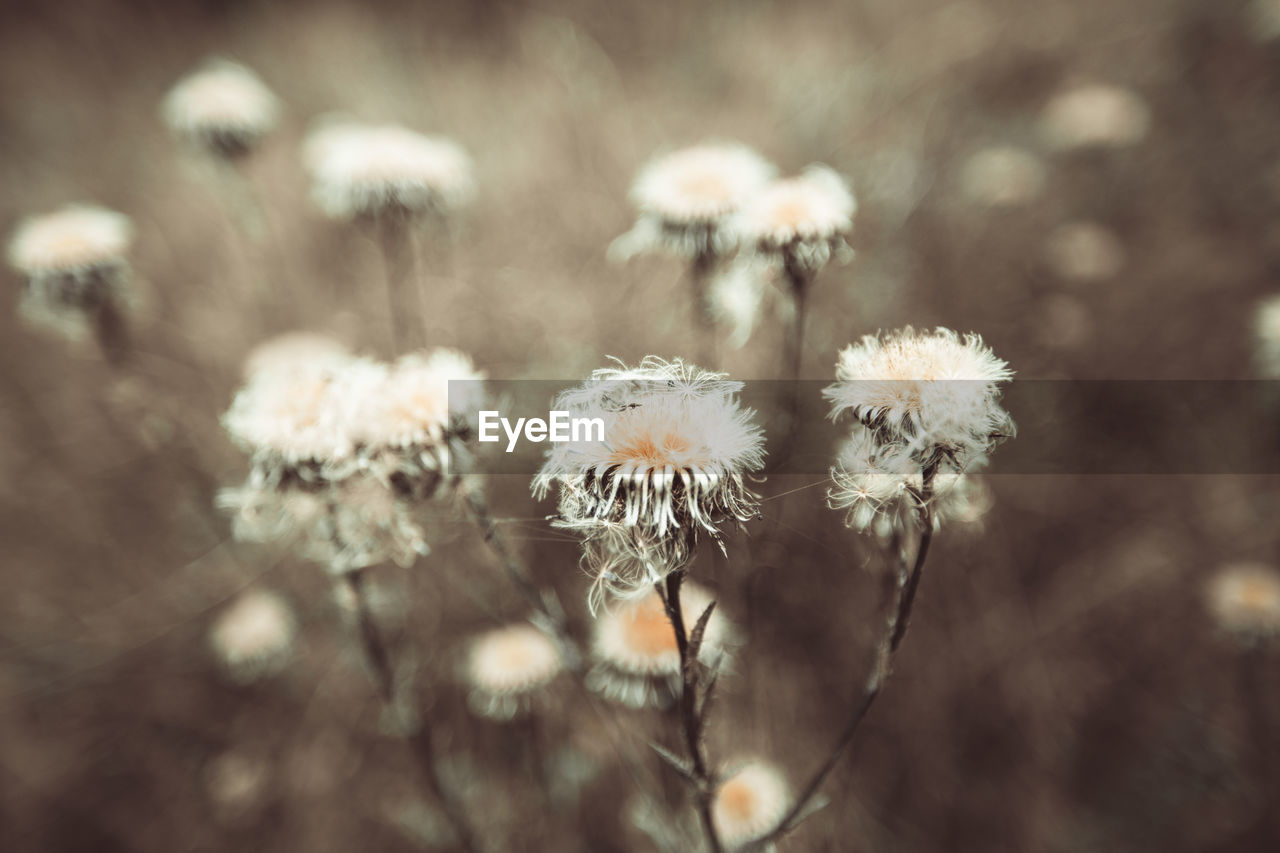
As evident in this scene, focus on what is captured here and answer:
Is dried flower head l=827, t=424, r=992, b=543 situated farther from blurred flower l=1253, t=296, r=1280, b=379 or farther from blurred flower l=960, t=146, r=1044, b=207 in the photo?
blurred flower l=960, t=146, r=1044, b=207

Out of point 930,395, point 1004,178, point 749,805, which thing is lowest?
point 749,805

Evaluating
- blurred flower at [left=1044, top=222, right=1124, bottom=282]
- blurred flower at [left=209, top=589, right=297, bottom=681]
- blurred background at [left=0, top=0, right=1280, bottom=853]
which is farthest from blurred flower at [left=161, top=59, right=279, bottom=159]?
blurred flower at [left=1044, top=222, right=1124, bottom=282]

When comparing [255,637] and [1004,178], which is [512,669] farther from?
[1004,178]

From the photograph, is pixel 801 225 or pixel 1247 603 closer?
pixel 801 225

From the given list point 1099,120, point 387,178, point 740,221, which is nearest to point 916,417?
point 740,221

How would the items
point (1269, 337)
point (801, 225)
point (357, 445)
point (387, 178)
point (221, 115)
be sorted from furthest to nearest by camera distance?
point (221, 115) → point (1269, 337) → point (387, 178) → point (801, 225) → point (357, 445)

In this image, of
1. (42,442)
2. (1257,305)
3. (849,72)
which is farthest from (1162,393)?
(42,442)

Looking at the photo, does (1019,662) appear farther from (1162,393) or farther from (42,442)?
(42,442)

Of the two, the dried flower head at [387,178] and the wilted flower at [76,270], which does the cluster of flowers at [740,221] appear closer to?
the dried flower head at [387,178]
